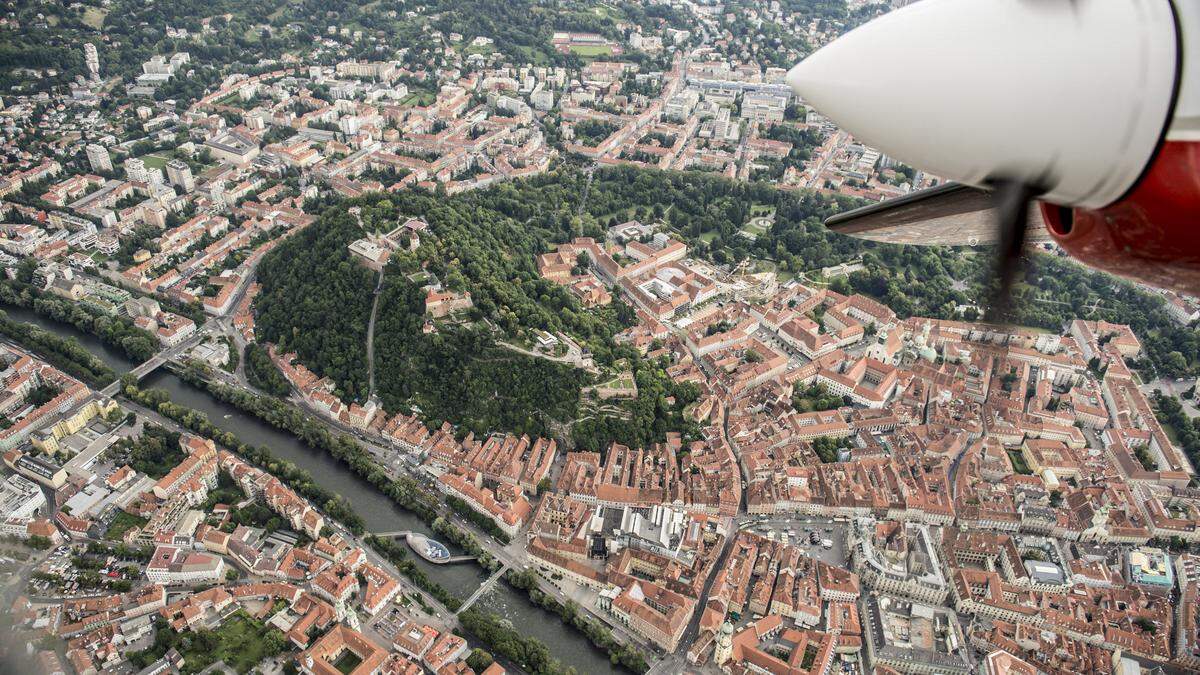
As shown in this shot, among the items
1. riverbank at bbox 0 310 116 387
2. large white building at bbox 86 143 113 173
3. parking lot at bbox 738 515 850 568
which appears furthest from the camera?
large white building at bbox 86 143 113 173

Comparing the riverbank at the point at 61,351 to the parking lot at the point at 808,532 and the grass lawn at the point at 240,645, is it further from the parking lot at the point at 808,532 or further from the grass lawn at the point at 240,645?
the parking lot at the point at 808,532

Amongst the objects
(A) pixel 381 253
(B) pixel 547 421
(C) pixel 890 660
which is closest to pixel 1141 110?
(C) pixel 890 660

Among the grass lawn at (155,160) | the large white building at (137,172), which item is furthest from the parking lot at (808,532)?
the grass lawn at (155,160)

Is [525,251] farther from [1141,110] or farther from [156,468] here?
[1141,110]

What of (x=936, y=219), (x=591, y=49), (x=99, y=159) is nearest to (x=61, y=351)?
(x=99, y=159)

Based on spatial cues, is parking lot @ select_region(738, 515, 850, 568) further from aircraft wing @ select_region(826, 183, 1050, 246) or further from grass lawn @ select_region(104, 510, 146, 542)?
aircraft wing @ select_region(826, 183, 1050, 246)

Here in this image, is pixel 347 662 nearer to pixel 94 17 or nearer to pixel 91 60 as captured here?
pixel 91 60

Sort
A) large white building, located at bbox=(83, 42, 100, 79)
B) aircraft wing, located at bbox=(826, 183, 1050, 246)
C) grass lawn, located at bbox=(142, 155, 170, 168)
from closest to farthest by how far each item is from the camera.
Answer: aircraft wing, located at bbox=(826, 183, 1050, 246), grass lawn, located at bbox=(142, 155, 170, 168), large white building, located at bbox=(83, 42, 100, 79)

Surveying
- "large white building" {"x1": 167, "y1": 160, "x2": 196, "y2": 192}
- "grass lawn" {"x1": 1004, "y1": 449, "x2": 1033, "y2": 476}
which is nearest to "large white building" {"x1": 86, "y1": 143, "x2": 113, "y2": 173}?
"large white building" {"x1": 167, "y1": 160, "x2": 196, "y2": 192}
